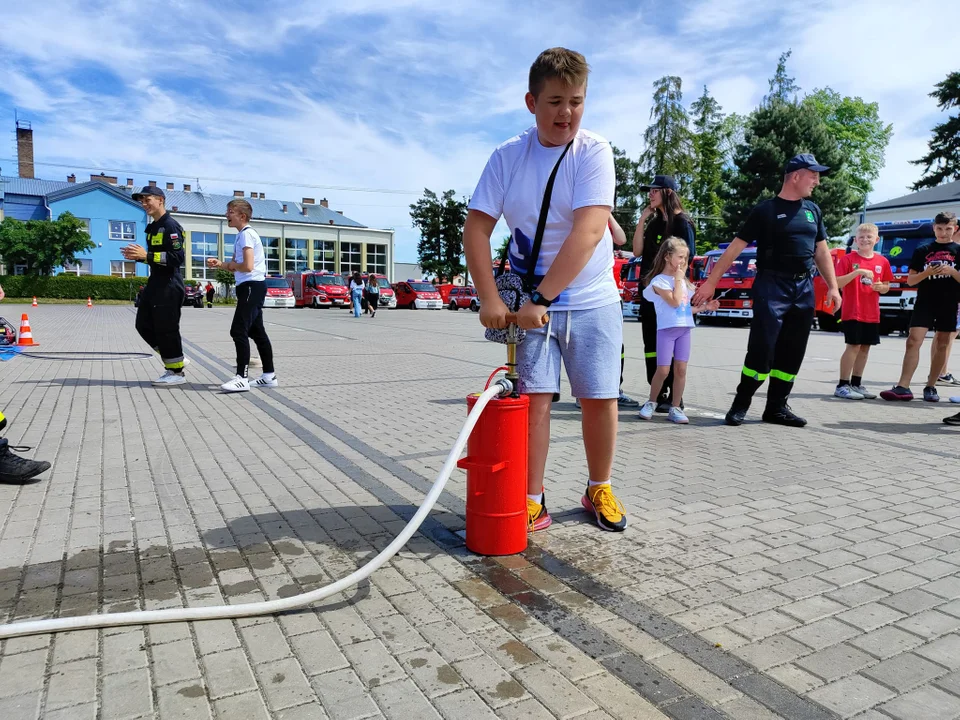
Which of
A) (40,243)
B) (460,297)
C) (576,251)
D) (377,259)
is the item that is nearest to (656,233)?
(576,251)

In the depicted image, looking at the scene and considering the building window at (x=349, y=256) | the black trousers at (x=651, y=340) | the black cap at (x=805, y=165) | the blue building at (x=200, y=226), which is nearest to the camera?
the black cap at (x=805, y=165)

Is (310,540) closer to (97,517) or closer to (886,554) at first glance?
(97,517)

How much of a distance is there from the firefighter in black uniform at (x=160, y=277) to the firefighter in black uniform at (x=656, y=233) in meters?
4.73

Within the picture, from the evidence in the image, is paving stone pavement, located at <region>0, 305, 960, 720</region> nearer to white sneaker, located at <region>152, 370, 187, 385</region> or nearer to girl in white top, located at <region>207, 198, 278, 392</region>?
girl in white top, located at <region>207, 198, 278, 392</region>

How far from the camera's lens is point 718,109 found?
2051 inches

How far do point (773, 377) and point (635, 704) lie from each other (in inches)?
188

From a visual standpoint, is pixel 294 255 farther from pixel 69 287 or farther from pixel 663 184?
pixel 663 184

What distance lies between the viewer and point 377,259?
81125 mm

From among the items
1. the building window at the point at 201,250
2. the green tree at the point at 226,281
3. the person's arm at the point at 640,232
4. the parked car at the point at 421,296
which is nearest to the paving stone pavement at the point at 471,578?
the person's arm at the point at 640,232

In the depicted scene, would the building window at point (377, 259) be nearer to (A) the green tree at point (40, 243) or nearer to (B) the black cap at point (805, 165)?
(A) the green tree at point (40, 243)

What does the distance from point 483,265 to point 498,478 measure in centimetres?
92

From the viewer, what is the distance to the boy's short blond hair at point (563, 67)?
2910mm

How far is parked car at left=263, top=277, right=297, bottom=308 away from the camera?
125ft

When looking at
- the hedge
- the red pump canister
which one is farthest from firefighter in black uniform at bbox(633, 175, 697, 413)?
the hedge
